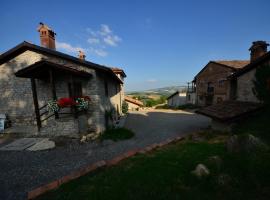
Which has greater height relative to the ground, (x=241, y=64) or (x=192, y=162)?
(x=241, y=64)

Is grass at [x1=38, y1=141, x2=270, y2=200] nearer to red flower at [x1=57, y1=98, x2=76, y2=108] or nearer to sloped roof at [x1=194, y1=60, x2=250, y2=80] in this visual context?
red flower at [x1=57, y1=98, x2=76, y2=108]

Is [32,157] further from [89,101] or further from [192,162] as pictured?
[192,162]

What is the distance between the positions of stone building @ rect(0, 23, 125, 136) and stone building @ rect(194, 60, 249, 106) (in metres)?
20.2

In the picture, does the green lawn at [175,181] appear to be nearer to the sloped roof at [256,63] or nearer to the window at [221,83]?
the sloped roof at [256,63]

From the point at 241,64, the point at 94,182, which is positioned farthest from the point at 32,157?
the point at 241,64

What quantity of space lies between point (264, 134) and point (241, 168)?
3925 mm

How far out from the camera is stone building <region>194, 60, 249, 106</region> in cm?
2178

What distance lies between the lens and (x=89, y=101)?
815cm

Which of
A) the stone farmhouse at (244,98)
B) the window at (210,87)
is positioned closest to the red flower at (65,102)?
the stone farmhouse at (244,98)

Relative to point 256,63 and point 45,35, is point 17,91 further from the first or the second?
point 256,63

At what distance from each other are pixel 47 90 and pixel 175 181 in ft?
28.8

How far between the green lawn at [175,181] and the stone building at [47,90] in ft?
14.8

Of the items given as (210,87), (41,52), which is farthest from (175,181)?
(210,87)

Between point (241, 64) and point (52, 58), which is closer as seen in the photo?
point (52, 58)
